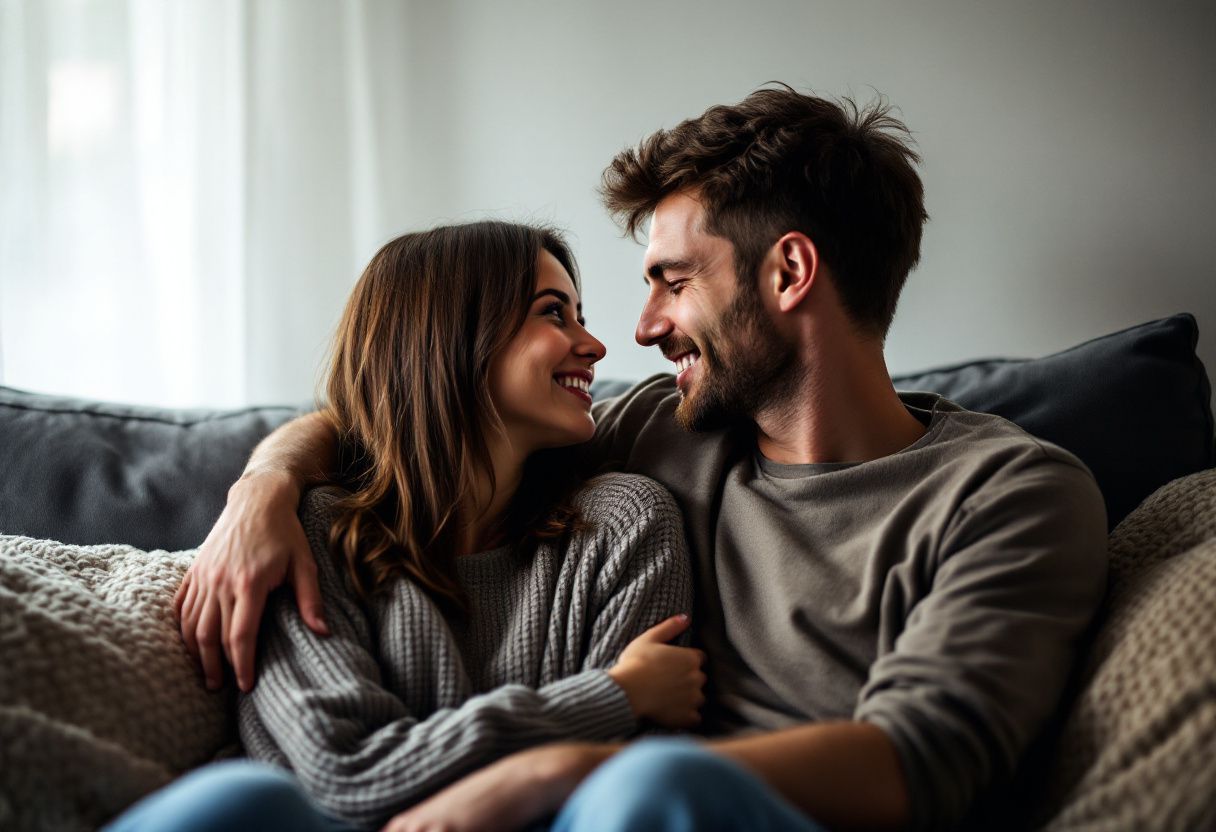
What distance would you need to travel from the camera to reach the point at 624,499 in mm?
1340

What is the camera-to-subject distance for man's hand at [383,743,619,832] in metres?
0.91

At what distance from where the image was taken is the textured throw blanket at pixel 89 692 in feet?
3.04

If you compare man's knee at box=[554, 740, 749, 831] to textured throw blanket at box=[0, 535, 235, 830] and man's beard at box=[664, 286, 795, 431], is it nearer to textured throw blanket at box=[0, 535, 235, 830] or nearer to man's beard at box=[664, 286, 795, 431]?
textured throw blanket at box=[0, 535, 235, 830]

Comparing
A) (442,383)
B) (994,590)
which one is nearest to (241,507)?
(442,383)

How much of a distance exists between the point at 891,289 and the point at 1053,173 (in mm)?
598

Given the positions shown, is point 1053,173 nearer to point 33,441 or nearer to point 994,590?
point 994,590

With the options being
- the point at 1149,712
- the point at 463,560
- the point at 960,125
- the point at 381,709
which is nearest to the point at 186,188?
the point at 463,560

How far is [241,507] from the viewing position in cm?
124

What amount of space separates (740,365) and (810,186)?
0.94 feet

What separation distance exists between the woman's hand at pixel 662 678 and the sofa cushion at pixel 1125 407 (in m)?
0.64

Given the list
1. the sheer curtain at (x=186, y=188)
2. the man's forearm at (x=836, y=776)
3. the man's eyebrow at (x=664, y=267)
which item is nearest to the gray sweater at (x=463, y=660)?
the man's forearm at (x=836, y=776)

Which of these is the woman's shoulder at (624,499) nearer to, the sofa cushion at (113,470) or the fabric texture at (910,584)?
the fabric texture at (910,584)

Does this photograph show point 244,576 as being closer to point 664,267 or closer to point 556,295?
point 556,295

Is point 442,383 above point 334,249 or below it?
below
